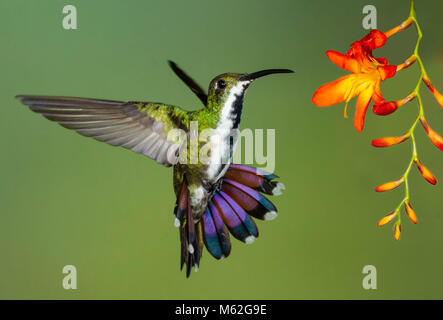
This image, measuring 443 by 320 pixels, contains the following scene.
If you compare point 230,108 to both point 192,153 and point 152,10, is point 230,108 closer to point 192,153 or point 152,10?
point 192,153

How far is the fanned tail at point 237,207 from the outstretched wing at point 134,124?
13 cm

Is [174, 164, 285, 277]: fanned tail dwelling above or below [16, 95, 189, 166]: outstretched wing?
below

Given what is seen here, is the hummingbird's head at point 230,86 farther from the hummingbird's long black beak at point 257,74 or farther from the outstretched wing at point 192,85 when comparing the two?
the outstretched wing at point 192,85

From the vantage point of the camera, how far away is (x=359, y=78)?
0.61 meters

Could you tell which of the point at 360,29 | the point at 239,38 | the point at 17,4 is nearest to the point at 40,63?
the point at 17,4

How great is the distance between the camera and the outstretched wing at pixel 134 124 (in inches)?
27.5

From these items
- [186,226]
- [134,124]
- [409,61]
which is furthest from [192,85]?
[409,61]

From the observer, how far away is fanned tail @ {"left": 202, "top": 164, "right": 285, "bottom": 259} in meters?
0.85

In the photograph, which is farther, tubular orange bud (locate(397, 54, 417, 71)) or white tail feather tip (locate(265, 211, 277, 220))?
white tail feather tip (locate(265, 211, 277, 220))

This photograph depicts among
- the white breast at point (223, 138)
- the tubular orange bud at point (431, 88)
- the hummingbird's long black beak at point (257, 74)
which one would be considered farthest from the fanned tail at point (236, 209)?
the tubular orange bud at point (431, 88)

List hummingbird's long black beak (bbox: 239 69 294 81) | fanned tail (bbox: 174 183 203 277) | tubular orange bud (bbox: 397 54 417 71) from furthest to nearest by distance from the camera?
fanned tail (bbox: 174 183 203 277) → hummingbird's long black beak (bbox: 239 69 294 81) → tubular orange bud (bbox: 397 54 417 71)

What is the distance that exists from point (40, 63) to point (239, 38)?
55 cm

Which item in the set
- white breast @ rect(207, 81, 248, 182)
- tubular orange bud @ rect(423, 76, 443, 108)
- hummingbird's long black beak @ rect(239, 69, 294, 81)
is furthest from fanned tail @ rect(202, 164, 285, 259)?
tubular orange bud @ rect(423, 76, 443, 108)

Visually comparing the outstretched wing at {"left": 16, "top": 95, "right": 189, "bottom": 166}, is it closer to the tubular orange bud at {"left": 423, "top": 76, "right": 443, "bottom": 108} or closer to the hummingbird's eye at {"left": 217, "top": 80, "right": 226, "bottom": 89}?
the hummingbird's eye at {"left": 217, "top": 80, "right": 226, "bottom": 89}
